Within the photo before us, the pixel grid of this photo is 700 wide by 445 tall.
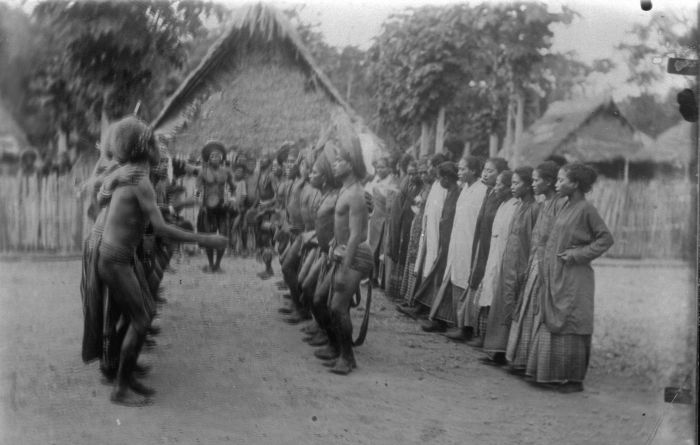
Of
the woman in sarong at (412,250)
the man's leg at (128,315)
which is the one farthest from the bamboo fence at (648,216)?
the man's leg at (128,315)

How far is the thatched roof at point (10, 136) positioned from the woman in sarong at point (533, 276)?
10.7 ft

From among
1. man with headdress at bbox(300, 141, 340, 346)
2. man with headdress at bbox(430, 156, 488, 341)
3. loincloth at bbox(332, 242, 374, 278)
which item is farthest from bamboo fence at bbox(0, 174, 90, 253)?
man with headdress at bbox(430, 156, 488, 341)

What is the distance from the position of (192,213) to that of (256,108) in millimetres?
790

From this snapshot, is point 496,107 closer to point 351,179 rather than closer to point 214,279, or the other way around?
point 351,179

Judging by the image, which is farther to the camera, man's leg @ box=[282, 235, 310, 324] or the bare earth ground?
man's leg @ box=[282, 235, 310, 324]

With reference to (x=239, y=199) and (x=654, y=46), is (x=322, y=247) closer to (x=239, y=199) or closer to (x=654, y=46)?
(x=239, y=199)

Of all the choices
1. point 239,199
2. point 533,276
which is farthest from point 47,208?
point 533,276

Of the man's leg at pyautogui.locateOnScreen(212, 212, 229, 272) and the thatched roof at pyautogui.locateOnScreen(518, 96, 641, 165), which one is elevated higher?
the thatched roof at pyautogui.locateOnScreen(518, 96, 641, 165)

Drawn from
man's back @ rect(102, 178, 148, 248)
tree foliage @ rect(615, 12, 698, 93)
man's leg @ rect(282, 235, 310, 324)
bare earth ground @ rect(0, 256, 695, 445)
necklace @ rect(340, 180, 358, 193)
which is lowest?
bare earth ground @ rect(0, 256, 695, 445)

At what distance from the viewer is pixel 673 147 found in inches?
187

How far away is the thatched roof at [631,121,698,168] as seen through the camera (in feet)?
15.4

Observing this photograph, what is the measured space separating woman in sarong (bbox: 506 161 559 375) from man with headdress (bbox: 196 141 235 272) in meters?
1.90

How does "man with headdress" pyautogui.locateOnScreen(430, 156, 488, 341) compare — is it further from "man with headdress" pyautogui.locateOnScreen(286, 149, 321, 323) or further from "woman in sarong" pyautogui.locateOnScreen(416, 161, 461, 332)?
"man with headdress" pyautogui.locateOnScreen(286, 149, 321, 323)

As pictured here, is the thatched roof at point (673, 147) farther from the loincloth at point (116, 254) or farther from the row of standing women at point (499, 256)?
the loincloth at point (116, 254)
